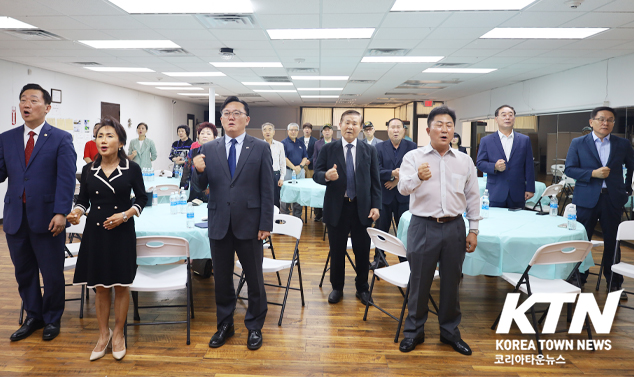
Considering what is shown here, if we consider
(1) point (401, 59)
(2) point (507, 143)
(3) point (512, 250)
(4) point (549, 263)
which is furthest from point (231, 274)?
(1) point (401, 59)

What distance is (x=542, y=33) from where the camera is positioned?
5590mm

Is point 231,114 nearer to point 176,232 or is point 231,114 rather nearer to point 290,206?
point 176,232

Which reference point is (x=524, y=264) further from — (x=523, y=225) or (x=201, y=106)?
(x=201, y=106)

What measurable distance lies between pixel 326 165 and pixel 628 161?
10.2ft

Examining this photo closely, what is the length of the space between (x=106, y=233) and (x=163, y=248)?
411 millimetres

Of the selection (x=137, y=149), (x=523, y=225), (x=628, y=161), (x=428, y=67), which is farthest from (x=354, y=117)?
(x=137, y=149)

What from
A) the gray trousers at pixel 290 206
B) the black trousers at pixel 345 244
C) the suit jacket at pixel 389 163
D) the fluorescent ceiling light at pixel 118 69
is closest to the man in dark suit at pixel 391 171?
the suit jacket at pixel 389 163

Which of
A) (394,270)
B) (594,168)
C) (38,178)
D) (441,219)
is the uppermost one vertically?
(594,168)

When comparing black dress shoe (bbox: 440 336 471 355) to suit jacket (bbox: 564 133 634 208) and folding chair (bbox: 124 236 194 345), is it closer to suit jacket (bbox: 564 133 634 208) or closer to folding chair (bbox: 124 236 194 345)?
folding chair (bbox: 124 236 194 345)

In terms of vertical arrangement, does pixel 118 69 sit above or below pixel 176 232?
above

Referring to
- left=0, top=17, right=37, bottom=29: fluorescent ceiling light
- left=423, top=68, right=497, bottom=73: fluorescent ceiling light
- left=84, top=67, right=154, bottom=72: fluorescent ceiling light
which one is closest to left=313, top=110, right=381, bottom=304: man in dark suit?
left=0, top=17, right=37, bottom=29: fluorescent ceiling light

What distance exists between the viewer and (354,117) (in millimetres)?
3588

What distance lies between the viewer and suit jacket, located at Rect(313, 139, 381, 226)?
362 centimetres

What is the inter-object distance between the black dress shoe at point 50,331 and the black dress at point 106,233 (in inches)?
26.8
